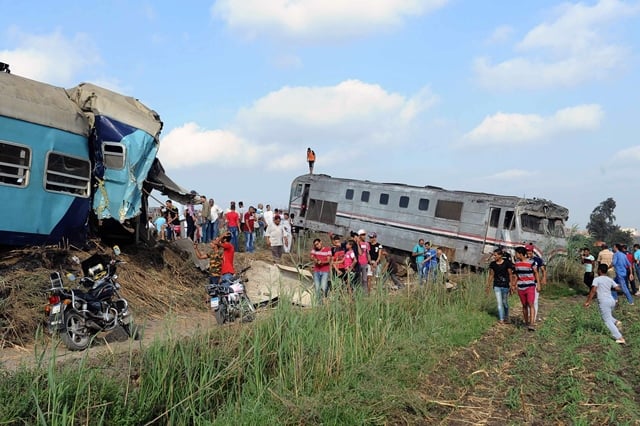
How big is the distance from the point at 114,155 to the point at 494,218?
12723mm

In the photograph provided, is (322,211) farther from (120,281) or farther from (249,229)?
(120,281)

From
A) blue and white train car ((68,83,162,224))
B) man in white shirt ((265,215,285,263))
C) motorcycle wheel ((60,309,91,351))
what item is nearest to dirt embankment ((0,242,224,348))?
motorcycle wheel ((60,309,91,351))

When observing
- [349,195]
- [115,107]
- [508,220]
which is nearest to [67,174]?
[115,107]

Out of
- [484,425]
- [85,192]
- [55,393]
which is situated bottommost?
[484,425]

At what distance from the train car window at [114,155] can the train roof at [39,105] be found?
62 cm

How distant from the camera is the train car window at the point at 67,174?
10.4 meters

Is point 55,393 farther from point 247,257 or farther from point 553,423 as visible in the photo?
point 247,257

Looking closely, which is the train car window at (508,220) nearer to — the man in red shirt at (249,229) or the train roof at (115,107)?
the man in red shirt at (249,229)

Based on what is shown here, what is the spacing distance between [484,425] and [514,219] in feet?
46.1

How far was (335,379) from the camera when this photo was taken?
6492mm

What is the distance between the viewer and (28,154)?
32.5 ft

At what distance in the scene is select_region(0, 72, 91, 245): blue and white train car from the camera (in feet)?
31.6

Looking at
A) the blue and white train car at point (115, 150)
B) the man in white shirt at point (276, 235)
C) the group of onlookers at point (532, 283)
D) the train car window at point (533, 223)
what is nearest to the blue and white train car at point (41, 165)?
the blue and white train car at point (115, 150)

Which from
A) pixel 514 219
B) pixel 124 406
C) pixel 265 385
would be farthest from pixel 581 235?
pixel 124 406
